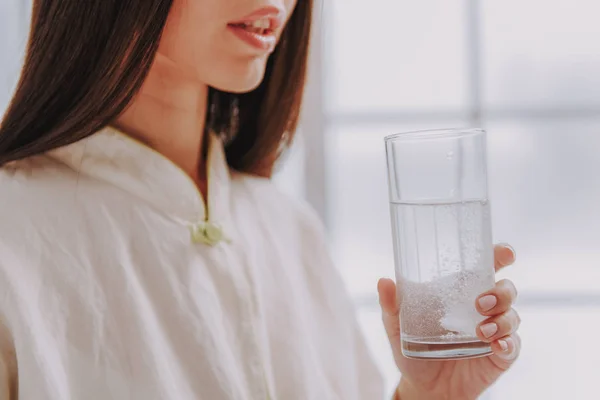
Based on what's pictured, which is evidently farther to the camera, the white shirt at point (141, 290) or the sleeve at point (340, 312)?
the sleeve at point (340, 312)

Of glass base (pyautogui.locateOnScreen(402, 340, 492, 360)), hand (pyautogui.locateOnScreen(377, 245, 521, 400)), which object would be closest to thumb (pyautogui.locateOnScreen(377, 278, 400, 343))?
hand (pyautogui.locateOnScreen(377, 245, 521, 400))

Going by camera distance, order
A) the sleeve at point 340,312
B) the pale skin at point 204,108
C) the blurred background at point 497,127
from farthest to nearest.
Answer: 1. the blurred background at point 497,127
2. the sleeve at point 340,312
3. the pale skin at point 204,108

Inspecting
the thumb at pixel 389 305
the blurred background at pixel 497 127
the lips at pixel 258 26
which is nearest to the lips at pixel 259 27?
the lips at pixel 258 26

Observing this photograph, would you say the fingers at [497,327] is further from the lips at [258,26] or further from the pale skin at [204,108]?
the lips at [258,26]

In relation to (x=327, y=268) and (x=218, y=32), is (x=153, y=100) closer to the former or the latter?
(x=218, y=32)

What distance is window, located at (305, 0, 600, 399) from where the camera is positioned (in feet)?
6.03

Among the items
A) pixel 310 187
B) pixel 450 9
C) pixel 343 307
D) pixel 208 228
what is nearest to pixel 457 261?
pixel 208 228

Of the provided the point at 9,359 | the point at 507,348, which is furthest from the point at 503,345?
the point at 9,359

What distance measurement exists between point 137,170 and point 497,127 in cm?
122

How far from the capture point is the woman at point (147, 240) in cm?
75

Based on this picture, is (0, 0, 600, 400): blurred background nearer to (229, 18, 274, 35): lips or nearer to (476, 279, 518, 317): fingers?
(229, 18, 274, 35): lips

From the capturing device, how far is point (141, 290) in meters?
0.83

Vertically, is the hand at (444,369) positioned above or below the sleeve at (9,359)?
below

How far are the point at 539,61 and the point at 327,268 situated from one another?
1012mm
